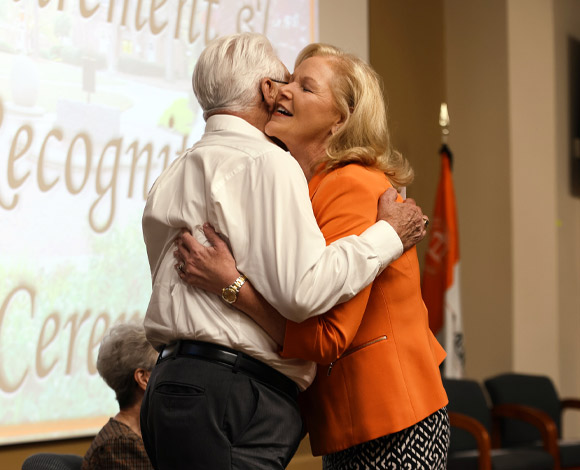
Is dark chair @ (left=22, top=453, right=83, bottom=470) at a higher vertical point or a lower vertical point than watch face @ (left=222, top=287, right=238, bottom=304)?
lower

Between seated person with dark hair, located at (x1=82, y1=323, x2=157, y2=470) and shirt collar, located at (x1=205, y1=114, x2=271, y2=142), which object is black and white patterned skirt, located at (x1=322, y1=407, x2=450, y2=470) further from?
seated person with dark hair, located at (x1=82, y1=323, x2=157, y2=470)

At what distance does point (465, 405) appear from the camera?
4883mm

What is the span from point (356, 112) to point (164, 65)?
2243mm

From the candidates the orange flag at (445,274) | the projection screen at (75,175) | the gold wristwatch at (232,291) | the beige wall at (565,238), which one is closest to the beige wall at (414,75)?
the orange flag at (445,274)

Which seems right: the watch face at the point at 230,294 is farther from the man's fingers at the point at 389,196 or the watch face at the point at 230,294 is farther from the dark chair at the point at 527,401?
the dark chair at the point at 527,401

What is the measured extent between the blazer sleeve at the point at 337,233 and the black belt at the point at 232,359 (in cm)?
6

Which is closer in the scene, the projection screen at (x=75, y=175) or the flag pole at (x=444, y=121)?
the projection screen at (x=75, y=175)

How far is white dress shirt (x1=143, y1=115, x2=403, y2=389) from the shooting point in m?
1.51

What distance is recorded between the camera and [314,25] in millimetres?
4586

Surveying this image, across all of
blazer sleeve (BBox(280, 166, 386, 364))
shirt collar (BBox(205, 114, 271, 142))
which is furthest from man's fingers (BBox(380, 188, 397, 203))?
shirt collar (BBox(205, 114, 271, 142))

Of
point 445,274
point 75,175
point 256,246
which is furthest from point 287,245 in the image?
point 445,274

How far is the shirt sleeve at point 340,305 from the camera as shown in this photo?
156 cm

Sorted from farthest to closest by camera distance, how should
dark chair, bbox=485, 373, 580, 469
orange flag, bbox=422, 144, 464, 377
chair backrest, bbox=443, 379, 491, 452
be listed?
orange flag, bbox=422, 144, 464, 377
dark chair, bbox=485, 373, 580, 469
chair backrest, bbox=443, 379, 491, 452

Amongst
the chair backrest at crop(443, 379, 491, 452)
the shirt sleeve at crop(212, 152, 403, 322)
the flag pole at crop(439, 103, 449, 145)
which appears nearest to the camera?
the shirt sleeve at crop(212, 152, 403, 322)
